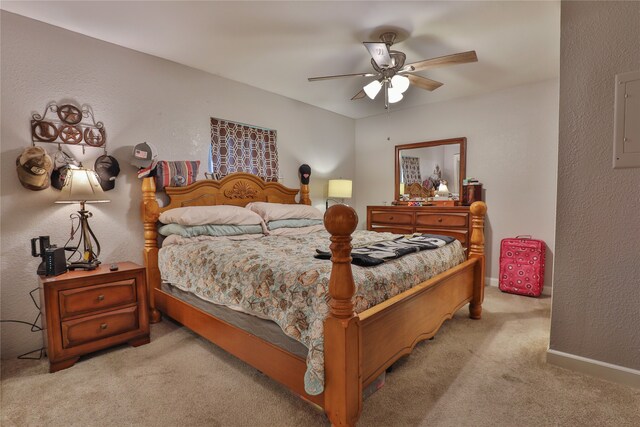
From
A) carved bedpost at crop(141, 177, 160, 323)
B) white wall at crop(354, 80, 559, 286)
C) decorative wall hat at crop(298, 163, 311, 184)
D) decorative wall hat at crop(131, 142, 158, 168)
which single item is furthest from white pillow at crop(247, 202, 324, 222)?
white wall at crop(354, 80, 559, 286)

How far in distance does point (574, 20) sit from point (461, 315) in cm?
241

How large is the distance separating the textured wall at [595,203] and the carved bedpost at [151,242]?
124 inches

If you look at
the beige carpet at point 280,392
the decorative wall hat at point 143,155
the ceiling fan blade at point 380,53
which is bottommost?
the beige carpet at point 280,392

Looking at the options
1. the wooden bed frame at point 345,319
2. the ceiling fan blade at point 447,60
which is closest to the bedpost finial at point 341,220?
the wooden bed frame at point 345,319

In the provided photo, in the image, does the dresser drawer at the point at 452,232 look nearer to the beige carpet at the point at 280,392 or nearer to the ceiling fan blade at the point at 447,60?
the beige carpet at the point at 280,392

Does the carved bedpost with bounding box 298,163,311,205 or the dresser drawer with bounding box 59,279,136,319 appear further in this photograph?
the carved bedpost with bounding box 298,163,311,205

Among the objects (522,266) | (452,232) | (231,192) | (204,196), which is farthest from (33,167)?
(522,266)

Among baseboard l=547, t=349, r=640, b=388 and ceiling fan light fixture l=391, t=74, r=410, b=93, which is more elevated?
ceiling fan light fixture l=391, t=74, r=410, b=93

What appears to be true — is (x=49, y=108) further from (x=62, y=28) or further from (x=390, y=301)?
(x=390, y=301)

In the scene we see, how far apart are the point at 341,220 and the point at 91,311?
204 centimetres

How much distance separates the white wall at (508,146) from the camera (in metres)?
3.70

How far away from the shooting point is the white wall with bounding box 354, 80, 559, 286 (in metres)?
3.70

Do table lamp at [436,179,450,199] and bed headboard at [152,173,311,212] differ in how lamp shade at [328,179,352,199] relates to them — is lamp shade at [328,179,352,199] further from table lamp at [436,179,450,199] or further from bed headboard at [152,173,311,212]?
table lamp at [436,179,450,199]

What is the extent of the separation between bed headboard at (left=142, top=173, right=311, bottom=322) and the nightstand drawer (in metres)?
0.49
